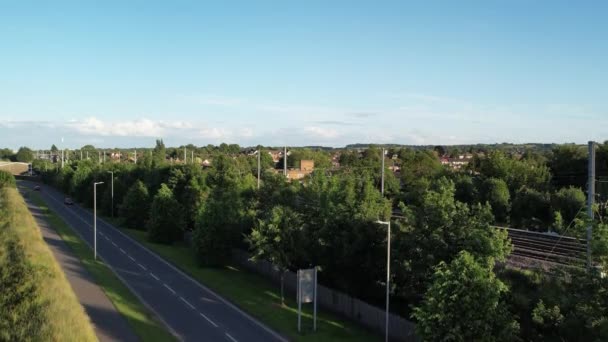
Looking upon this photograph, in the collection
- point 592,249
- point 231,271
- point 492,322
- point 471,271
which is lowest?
point 231,271

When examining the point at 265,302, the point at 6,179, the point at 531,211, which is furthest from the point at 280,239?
the point at 6,179

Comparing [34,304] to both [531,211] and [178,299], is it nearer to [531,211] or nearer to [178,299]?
[178,299]

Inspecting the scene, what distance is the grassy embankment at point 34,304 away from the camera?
1487cm

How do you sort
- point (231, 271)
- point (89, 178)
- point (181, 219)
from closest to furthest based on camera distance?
point (231, 271) < point (181, 219) < point (89, 178)

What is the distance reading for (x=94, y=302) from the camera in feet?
96.2

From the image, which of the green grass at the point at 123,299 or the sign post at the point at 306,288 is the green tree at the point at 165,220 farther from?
the sign post at the point at 306,288

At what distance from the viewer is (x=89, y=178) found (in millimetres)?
87625

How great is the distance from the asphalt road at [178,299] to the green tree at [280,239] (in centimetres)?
337

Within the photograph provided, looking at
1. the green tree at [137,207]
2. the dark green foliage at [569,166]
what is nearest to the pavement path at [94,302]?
the green tree at [137,207]

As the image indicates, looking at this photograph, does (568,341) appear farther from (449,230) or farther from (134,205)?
(134,205)

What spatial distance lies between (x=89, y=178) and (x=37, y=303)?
74.4 metres

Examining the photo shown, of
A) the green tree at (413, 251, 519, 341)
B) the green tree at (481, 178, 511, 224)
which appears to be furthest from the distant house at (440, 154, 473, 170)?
the green tree at (413, 251, 519, 341)

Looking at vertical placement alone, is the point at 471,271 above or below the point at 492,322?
above

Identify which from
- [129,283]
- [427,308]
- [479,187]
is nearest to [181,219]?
[129,283]
